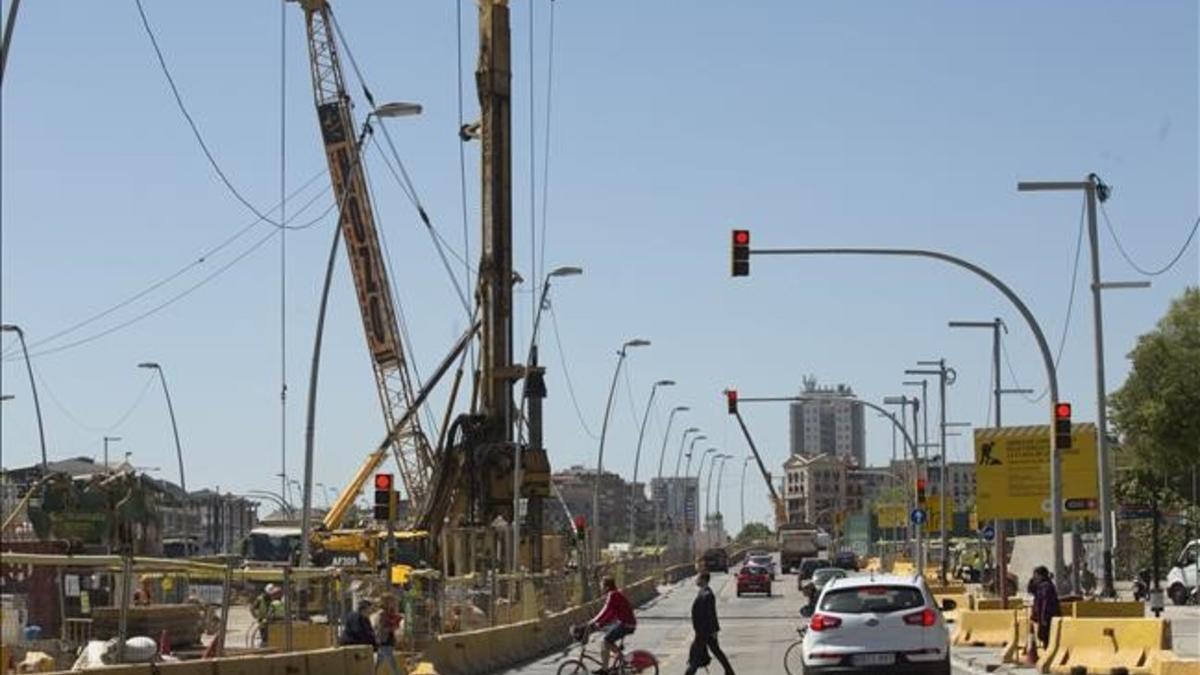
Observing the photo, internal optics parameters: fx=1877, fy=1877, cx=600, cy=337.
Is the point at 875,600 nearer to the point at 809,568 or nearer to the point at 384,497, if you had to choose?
the point at 384,497

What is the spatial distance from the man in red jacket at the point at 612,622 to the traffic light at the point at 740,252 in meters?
6.05

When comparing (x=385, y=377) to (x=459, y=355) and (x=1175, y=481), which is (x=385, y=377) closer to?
(x=459, y=355)

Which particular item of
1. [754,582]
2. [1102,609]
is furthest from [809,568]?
[1102,609]

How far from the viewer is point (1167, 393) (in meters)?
66.7

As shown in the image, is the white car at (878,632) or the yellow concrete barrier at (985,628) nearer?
the white car at (878,632)

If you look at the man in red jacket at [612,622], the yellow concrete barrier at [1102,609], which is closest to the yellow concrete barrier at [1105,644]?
the yellow concrete barrier at [1102,609]

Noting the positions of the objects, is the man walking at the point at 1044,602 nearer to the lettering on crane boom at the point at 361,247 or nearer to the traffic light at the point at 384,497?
the traffic light at the point at 384,497

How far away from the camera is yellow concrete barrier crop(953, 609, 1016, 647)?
121 feet

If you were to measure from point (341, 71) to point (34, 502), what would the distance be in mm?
27594

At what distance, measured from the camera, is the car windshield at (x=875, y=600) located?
23.0m

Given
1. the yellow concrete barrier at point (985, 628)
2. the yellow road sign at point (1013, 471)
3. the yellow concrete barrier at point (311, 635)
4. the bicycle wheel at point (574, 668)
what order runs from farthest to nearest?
the yellow road sign at point (1013, 471) → the yellow concrete barrier at point (985, 628) → the yellow concrete barrier at point (311, 635) → the bicycle wheel at point (574, 668)

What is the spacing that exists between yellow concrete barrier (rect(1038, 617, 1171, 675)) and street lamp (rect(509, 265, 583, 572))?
77.4ft

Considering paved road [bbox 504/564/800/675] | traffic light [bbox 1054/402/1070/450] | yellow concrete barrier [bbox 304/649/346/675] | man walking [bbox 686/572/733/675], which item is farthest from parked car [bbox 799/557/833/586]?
yellow concrete barrier [bbox 304/649/346/675]

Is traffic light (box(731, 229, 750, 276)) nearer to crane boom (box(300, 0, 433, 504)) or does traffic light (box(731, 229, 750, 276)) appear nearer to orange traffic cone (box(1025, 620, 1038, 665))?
orange traffic cone (box(1025, 620, 1038, 665))
